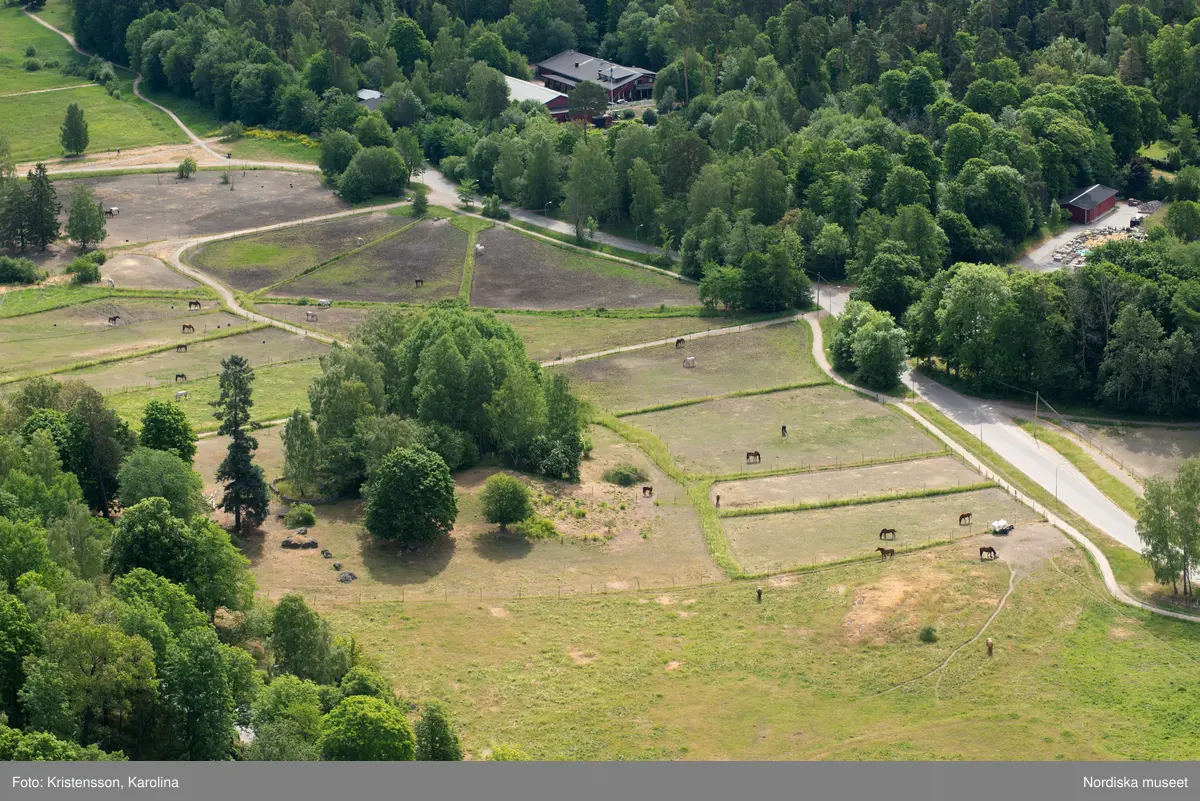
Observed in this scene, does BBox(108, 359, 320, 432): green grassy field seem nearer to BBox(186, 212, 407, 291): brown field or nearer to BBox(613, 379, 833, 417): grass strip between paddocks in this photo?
BBox(613, 379, 833, 417): grass strip between paddocks

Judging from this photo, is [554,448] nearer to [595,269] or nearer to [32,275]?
[595,269]

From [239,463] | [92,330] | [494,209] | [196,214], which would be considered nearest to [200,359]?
[92,330]

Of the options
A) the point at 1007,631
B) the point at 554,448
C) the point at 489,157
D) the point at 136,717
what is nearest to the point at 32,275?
the point at 489,157

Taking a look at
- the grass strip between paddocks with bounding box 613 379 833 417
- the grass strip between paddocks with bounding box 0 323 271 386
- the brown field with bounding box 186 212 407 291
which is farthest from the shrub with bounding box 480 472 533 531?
the brown field with bounding box 186 212 407 291

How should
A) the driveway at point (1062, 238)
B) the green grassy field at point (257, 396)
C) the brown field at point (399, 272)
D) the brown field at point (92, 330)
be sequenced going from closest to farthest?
the green grassy field at point (257, 396) → the brown field at point (92, 330) → the driveway at point (1062, 238) → the brown field at point (399, 272)

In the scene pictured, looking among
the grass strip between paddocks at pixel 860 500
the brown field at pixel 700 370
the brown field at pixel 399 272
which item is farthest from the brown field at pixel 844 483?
the brown field at pixel 399 272

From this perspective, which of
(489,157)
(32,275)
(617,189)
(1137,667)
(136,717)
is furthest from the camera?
(489,157)

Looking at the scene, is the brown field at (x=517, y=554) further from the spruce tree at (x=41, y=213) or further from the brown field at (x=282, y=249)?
the spruce tree at (x=41, y=213)
